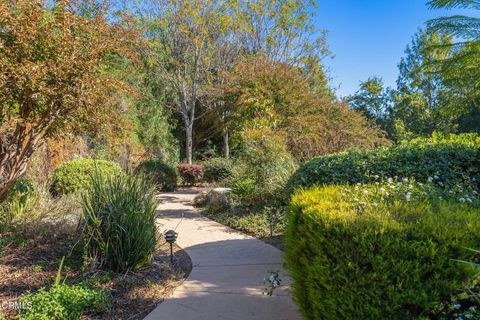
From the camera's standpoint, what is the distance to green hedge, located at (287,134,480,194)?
167 inches

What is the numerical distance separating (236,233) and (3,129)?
3847 millimetres

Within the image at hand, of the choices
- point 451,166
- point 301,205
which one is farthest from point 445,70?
point 301,205

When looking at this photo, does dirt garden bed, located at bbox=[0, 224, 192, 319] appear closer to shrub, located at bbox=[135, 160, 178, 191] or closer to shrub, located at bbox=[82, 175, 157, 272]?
shrub, located at bbox=[82, 175, 157, 272]

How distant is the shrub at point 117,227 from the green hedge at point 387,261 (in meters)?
2.25

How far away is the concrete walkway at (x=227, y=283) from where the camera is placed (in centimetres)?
305

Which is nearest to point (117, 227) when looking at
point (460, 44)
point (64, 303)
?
point (64, 303)

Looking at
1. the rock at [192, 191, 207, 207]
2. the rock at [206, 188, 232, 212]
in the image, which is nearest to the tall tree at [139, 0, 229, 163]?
the rock at [192, 191, 207, 207]

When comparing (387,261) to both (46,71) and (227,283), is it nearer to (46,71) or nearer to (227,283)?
(227,283)

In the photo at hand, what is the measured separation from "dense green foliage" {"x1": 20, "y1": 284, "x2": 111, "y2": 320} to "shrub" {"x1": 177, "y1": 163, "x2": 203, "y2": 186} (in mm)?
12270

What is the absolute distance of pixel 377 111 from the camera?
67.1ft

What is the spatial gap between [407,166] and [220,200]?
195 inches

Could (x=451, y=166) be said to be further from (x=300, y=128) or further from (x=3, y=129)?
(x=3, y=129)

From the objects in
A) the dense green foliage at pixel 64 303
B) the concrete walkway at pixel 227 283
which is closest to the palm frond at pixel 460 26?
the concrete walkway at pixel 227 283

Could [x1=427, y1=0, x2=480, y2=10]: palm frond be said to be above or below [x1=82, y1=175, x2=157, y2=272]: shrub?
above
